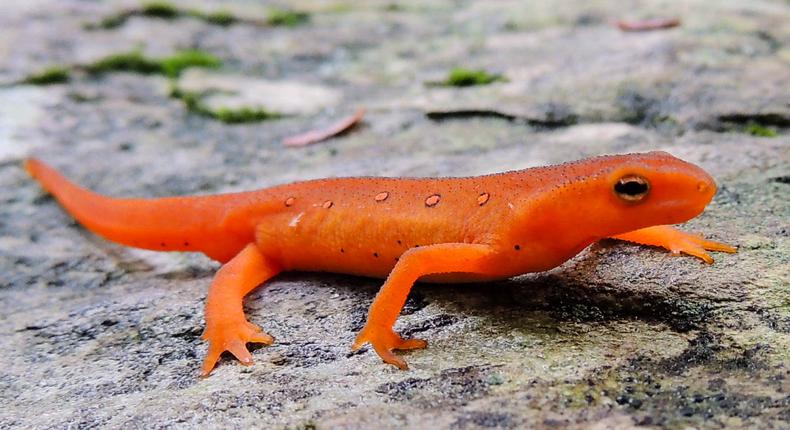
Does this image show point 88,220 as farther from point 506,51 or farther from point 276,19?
point 276,19

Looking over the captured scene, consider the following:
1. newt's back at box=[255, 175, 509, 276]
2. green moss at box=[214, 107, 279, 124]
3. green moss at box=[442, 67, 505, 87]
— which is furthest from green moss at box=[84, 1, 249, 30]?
newt's back at box=[255, 175, 509, 276]

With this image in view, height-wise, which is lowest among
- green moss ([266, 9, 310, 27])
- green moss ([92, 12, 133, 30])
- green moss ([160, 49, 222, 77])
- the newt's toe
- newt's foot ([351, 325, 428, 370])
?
newt's foot ([351, 325, 428, 370])

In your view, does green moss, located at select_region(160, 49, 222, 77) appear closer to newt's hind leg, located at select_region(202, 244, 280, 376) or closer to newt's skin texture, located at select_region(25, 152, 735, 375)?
newt's skin texture, located at select_region(25, 152, 735, 375)

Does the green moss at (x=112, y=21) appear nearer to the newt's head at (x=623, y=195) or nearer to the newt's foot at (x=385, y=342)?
the newt's foot at (x=385, y=342)

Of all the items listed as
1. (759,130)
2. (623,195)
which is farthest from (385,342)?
(759,130)

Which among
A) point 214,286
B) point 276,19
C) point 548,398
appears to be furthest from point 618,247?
point 276,19

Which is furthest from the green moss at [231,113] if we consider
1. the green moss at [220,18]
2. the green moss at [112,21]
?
the green moss at [112,21]

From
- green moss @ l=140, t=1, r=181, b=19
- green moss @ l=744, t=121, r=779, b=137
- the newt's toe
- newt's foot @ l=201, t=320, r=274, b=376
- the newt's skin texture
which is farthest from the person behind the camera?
green moss @ l=140, t=1, r=181, b=19
